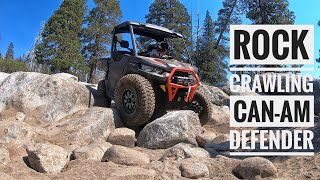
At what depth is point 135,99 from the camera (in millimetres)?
8586

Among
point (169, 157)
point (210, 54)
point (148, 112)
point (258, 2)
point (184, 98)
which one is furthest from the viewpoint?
point (210, 54)

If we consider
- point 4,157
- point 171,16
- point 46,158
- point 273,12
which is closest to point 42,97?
point 4,157

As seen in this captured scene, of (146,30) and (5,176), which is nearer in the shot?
(5,176)

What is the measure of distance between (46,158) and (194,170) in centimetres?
217

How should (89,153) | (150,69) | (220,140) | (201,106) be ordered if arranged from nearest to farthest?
(89,153)
(220,140)
(150,69)
(201,106)

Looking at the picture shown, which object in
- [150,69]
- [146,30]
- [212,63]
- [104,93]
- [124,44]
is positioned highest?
[212,63]

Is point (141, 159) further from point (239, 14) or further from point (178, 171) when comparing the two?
point (239, 14)

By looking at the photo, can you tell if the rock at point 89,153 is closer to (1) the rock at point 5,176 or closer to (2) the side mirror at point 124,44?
(1) the rock at point 5,176

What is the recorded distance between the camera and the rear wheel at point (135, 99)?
829 centimetres

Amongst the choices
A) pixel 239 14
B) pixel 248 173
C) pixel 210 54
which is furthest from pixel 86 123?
pixel 239 14

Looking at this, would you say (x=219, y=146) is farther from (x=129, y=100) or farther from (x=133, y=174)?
(x=133, y=174)

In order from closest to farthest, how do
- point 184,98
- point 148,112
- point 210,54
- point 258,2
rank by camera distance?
point 148,112
point 184,98
point 258,2
point 210,54

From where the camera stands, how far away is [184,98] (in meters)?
8.98

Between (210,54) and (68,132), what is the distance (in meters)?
23.7
